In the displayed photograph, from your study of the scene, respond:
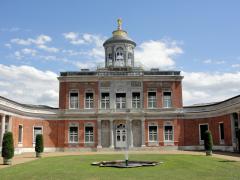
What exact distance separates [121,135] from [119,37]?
45.3 feet

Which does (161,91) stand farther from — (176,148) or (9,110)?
(9,110)

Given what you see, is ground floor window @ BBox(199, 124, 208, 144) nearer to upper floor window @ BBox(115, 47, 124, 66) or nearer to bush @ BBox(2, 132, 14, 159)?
upper floor window @ BBox(115, 47, 124, 66)

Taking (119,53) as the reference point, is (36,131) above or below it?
below

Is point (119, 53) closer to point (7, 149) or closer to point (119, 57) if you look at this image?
point (119, 57)

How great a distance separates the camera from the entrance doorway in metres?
39.4

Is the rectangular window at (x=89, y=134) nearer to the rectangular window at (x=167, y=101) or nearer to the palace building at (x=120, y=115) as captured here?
the palace building at (x=120, y=115)

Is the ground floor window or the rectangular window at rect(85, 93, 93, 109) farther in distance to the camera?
the rectangular window at rect(85, 93, 93, 109)

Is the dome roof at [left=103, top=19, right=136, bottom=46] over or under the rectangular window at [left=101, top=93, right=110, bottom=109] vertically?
over

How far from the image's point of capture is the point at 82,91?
40.4 metres

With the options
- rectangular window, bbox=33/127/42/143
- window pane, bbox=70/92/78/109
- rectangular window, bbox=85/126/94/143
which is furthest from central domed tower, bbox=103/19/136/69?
rectangular window, bbox=33/127/42/143

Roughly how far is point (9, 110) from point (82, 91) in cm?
1040

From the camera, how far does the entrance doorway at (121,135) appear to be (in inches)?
1550

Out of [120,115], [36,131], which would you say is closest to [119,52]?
[120,115]

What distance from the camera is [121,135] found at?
39594 millimetres
